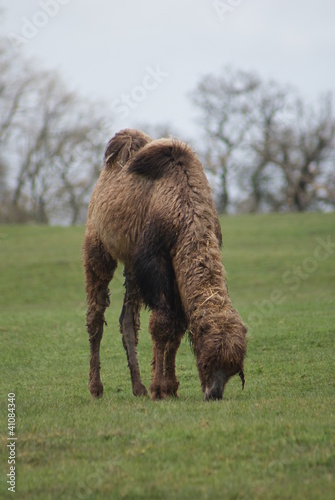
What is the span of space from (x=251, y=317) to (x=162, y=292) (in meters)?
7.50

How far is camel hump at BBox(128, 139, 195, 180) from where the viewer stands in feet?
26.7

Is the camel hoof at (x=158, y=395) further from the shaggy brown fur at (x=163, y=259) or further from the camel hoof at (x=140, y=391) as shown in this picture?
the camel hoof at (x=140, y=391)

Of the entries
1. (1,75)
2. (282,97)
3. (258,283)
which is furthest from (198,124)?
(258,283)

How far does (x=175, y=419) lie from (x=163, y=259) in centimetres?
178

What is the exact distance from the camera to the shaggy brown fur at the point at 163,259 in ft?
22.4

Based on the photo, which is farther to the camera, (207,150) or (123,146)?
(207,150)

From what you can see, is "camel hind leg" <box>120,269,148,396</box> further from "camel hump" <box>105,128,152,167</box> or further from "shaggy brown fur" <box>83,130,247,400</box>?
"camel hump" <box>105,128,152,167</box>

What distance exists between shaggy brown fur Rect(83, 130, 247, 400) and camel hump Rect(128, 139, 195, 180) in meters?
0.01

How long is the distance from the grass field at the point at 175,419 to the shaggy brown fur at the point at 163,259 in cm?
46

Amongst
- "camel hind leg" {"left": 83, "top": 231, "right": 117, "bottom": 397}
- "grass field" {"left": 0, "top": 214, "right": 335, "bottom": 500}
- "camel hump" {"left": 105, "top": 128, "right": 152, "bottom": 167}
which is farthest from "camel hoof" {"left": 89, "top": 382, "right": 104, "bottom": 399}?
"camel hump" {"left": 105, "top": 128, "right": 152, "bottom": 167}

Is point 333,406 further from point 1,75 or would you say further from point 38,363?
point 1,75

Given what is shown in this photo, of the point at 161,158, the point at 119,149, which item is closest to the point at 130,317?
the point at 161,158

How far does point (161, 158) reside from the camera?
8227 millimetres

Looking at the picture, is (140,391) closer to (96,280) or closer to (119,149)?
(96,280)
